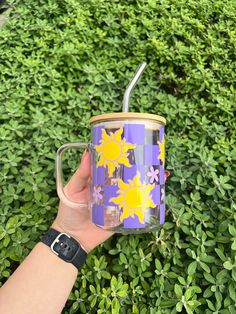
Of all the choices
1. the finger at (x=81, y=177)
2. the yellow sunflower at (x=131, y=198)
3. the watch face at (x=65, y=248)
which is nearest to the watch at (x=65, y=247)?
the watch face at (x=65, y=248)

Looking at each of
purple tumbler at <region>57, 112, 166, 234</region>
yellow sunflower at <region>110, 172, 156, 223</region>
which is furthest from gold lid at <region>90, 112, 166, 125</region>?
yellow sunflower at <region>110, 172, 156, 223</region>

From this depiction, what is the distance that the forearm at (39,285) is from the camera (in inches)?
40.8

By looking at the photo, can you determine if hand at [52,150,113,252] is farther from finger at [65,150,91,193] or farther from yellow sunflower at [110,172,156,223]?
yellow sunflower at [110,172,156,223]

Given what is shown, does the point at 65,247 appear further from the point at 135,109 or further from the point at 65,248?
the point at 135,109

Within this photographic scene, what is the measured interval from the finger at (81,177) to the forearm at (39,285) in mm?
172

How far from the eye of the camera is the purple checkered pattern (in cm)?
92

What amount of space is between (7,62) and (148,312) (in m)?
1.06

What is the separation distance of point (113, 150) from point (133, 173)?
67 mm

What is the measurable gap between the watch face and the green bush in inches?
4.2

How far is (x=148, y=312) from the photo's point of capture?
1128mm

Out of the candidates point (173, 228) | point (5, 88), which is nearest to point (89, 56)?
point (5, 88)

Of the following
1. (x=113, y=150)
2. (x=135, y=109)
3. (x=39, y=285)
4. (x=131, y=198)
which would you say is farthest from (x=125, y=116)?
(x=135, y=109)

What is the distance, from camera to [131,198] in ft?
3.02

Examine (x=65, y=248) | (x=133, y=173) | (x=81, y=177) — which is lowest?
(x=65, y=248)
